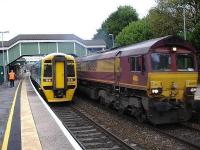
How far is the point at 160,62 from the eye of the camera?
1423 centimetres

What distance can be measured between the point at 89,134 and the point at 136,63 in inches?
121

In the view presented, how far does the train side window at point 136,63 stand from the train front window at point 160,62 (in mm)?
616

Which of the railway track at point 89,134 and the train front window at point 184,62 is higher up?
the train front window at point 184,62

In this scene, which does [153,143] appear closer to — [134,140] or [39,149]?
[134,140]

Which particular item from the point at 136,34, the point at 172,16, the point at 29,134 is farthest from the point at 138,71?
the point at 136,34

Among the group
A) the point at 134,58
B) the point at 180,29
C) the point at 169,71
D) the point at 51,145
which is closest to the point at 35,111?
the point at 134,58

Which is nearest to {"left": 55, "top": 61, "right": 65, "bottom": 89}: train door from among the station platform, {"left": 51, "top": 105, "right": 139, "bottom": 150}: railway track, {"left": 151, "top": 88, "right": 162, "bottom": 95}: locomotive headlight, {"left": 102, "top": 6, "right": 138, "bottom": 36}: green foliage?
{"left": 51, "top": 105, "right": 139, "bottom": 150}: railway track

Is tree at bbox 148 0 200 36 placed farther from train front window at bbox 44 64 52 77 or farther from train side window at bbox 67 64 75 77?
train front window at bbox 44 64 52 77

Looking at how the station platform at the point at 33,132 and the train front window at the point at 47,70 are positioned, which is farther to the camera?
the train front window at the point at 47,70

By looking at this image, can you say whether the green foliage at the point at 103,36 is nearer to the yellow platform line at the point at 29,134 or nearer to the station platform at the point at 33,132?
the station platform at the point at 33,132

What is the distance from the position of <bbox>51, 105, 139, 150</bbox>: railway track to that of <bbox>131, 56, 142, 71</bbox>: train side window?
2421 millimetres

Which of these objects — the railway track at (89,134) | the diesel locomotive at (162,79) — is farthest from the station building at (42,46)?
the diesel locomotive at (162,79)

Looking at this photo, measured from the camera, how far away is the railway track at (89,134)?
11906 mm

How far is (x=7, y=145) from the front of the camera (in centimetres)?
1039
